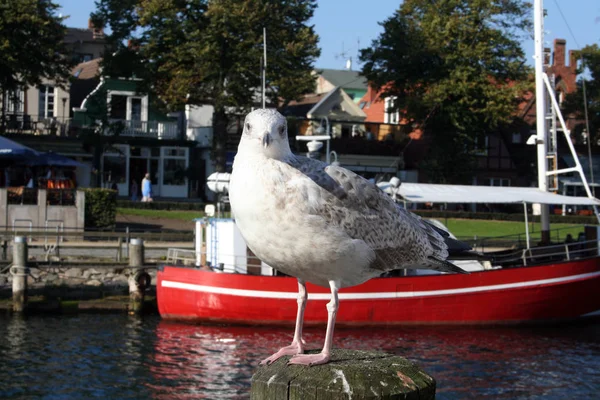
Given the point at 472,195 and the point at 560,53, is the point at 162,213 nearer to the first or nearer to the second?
the point at 472,195

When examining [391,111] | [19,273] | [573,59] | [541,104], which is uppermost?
[573,59]

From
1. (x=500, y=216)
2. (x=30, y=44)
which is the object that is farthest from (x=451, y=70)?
(x=30, y=44)

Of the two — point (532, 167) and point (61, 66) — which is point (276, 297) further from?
point (532, 167)

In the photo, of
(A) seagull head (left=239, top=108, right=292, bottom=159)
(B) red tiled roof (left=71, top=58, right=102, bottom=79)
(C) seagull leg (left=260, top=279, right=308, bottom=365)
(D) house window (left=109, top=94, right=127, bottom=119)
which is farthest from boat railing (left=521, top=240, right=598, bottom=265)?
(B) red tiled roof (left=71, top=58, right=102, bottom=79)

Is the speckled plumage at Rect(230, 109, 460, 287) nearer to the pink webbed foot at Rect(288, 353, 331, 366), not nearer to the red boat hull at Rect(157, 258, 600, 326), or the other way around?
the pink webbed foot at Rect(288, 353, 331, 366)

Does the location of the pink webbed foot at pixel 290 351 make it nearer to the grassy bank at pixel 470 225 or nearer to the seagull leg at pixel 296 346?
the seagull leg at pixel 296 346

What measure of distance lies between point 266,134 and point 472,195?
18.5m

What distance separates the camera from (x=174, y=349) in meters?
19.4

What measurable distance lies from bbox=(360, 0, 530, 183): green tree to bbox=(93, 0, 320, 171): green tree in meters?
7.43

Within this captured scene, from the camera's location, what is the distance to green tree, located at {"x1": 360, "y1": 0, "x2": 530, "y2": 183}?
48.1 meters

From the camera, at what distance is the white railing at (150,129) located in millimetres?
51500

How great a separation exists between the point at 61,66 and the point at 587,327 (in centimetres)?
3077

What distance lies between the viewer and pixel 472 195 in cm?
2231

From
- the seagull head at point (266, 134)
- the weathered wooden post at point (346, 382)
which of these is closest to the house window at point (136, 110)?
the seagull head at point (266, 134)
